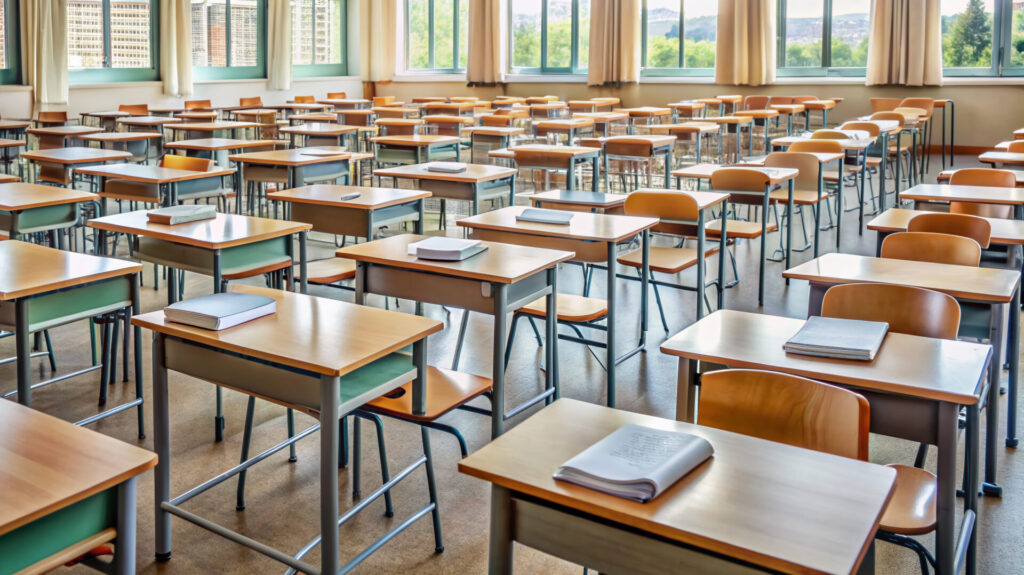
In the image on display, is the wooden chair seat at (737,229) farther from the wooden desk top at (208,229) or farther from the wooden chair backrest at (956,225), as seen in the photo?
the wooden desk top at (208,229)

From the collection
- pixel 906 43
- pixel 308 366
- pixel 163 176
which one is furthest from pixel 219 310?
pixel 906 43

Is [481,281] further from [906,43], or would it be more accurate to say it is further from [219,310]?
[906,43]

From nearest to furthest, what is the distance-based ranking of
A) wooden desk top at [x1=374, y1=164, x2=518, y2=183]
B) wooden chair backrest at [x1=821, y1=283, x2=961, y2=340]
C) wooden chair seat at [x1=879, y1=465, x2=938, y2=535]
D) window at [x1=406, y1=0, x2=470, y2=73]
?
wooden chair seat at [x1=879, y1=465, x2=938, y2=535], wooden chair backrest at [x1=821, y1=283, x2=961, y2=340], wooden desk top at [x1=374, y1=164, x2=518, y2=183], window at [x1=406, y1=0, x2=470, y2=73]

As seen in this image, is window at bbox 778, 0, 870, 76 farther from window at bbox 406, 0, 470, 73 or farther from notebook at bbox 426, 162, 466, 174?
notebook at bbox 426, 162, 466, 174

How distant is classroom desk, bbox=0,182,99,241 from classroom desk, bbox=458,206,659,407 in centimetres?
183

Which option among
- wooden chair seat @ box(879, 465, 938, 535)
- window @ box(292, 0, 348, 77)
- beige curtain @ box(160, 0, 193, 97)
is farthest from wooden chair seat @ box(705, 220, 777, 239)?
window @ box(292, 0, 348, 77)

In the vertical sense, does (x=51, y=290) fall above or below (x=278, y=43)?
below

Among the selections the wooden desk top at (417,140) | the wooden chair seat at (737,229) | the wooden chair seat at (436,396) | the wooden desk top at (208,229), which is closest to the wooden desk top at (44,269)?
the wooden desk top at (208,229)

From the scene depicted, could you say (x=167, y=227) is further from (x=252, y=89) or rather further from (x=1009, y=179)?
(x=252, y=89)

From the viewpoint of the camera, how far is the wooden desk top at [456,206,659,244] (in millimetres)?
3591

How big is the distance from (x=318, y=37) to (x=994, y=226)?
13.0 metres

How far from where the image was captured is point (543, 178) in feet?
30.0

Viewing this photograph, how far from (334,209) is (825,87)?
9.49 m

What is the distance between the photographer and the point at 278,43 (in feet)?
45.1
